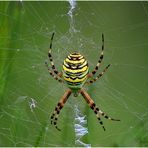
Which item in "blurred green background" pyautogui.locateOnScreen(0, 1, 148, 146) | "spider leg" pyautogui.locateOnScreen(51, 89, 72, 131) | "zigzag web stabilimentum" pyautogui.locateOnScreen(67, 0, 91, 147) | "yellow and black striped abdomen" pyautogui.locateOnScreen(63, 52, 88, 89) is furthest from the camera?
"spider leg" pyautogui.locateOnScreen(51, 89, 72, 131)

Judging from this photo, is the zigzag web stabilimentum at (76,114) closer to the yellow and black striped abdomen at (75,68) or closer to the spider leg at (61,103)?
the spider leg at (61,103)

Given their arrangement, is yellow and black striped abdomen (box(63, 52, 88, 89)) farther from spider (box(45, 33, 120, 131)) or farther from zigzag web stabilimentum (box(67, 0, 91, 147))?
zigzag web stabilimentum (box(67, 0, 91, 147))

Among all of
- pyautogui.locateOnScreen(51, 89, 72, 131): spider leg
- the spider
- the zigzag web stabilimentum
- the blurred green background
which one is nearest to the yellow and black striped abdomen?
the spider

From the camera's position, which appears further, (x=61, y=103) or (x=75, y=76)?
(x=61, y=103)

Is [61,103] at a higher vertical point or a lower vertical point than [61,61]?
lower

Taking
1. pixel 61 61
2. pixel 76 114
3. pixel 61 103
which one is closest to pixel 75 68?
pixel 76 114

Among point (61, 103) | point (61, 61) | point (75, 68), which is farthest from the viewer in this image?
point (61, 103)

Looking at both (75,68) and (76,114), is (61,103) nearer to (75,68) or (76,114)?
(76,114)

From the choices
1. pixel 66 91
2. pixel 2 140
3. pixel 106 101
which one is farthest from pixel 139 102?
pixel 2 140
